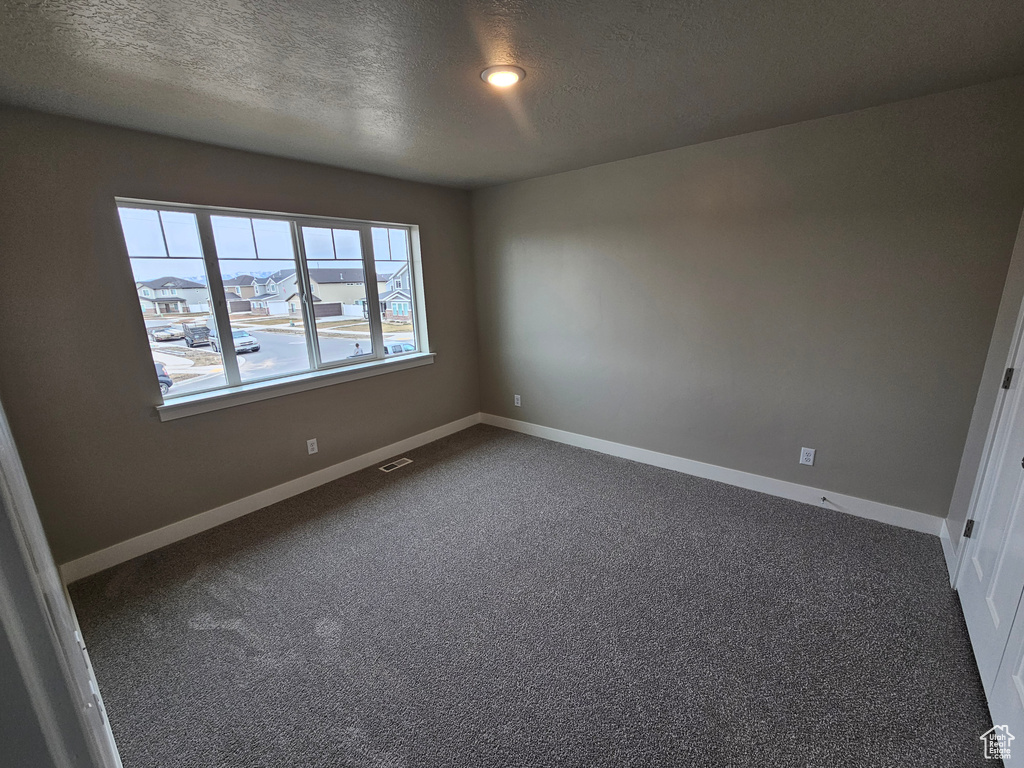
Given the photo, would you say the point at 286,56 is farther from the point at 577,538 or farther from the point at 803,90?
the point at 577,538

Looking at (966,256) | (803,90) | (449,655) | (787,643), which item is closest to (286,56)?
(803,90)

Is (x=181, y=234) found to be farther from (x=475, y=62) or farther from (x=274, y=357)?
(x=475, y=62)

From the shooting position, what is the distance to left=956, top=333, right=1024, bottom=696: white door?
1.52 m

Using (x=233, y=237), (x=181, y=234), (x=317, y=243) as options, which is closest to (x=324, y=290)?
(x=317, y=243)

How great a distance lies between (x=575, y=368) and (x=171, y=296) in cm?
285

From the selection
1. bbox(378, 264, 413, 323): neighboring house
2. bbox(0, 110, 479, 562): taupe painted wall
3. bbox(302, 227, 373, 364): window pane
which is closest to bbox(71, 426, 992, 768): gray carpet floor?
bbox(0, 110, 479, 562): taupe painted wall

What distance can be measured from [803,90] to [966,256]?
45.8 inches

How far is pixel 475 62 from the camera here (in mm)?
1712

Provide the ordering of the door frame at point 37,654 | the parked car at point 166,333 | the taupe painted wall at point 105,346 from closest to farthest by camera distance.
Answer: the door frame at point 37,654 < the taupe painted wall at point 105,346 < the parked car at point 166,333

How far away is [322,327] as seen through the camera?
133 inches

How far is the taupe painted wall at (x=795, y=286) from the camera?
2.22 metres

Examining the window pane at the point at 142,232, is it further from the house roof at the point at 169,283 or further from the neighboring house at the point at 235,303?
the neighboring house at the point at 235,303

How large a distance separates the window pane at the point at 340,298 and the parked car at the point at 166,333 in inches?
33.8

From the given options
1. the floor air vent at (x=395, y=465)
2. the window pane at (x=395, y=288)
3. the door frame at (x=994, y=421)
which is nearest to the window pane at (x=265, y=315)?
the window pane at (x=395, y=288)
